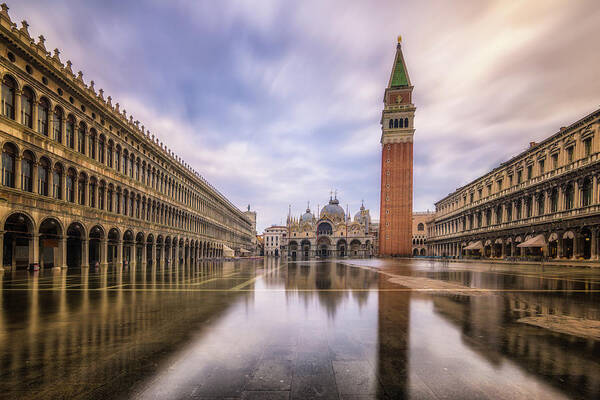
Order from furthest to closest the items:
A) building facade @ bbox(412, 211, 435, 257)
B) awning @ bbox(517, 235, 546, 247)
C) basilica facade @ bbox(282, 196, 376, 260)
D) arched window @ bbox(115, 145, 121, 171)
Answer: basilica facade @ bbox(282, 196, 376, 260), building facade @ bbox(412, 211, 435, 257), awning @ bbox(517, 235, 546, 247), arched window @ bbox(115, 145, 121, 171)

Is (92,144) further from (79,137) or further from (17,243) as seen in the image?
(17,243)

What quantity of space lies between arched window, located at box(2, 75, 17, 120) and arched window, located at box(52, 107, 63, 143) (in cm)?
359

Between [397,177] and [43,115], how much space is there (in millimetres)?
75200

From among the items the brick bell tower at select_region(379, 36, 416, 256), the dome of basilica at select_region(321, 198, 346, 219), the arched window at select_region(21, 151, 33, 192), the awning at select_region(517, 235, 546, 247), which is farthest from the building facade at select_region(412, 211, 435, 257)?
the arched window at select_region(21, 151, 33, 192)

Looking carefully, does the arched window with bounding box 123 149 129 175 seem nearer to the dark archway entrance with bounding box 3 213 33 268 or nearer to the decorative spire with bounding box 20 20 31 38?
the dark archway entrance with bounding box 3 213 33 268

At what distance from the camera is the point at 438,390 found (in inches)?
146

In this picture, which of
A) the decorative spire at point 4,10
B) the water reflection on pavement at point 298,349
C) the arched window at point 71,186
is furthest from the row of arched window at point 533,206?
the decorative spire at point 4,10

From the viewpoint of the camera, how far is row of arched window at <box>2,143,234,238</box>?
20234mm

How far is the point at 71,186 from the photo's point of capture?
2553 centimetres

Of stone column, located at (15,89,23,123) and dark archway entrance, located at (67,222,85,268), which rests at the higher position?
stone column, located at (15,89,23,123)

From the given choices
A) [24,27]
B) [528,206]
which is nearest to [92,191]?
[24,27]

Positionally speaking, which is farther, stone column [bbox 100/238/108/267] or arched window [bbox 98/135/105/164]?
arched window [bbox 98/135/105/164]

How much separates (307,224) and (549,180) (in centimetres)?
9157

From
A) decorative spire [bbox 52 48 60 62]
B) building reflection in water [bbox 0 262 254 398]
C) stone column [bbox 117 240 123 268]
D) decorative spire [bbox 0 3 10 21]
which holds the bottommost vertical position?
stone column [bbox 117 240 123 268]
